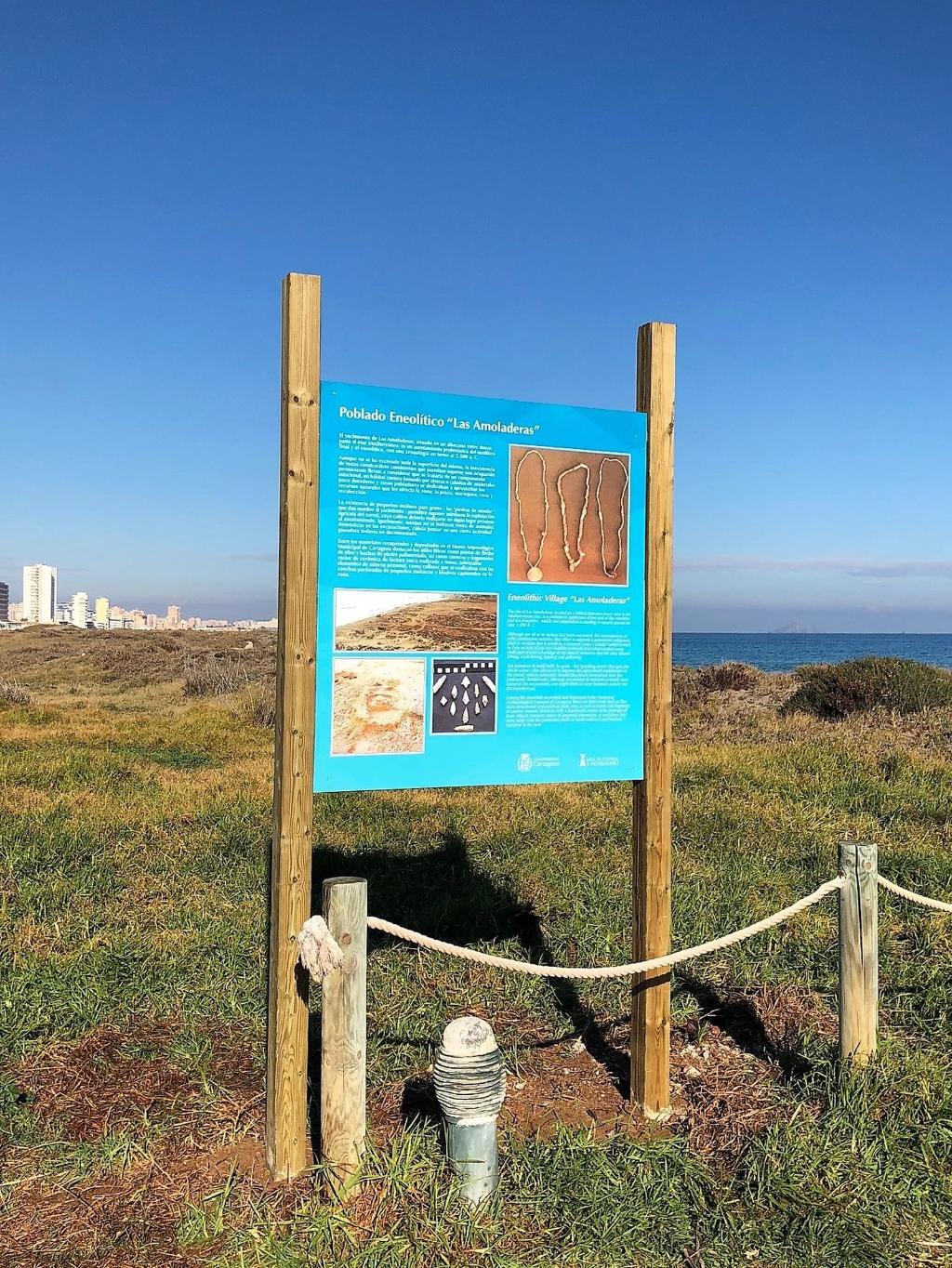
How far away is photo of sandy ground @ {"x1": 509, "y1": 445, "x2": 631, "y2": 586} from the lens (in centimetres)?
375

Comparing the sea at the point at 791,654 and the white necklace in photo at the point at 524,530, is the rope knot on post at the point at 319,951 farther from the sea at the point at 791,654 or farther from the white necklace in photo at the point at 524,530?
the sea at the point at 791,654

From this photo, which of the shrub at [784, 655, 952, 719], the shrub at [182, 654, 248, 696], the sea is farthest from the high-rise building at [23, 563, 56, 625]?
the shrub at [784, 655, 952, 719]

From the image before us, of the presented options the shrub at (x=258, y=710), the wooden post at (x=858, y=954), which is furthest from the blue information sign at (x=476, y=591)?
the shrub at (x=258, y=710)

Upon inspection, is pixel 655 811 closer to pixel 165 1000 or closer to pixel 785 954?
pixel 785 954

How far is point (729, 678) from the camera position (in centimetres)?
2180

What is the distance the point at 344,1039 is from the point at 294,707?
118 centimetres

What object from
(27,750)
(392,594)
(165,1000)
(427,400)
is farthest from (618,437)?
(27,750)

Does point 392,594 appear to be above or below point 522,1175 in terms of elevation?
above

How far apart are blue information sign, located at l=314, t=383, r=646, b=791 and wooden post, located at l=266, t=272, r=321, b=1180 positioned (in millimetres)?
82

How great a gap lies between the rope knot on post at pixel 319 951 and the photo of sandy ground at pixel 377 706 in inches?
24.8

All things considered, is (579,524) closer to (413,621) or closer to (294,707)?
(413,621)

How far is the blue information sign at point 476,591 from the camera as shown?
3.42 meters

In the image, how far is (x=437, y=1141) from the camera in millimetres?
3422

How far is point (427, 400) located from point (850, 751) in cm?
905
